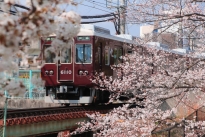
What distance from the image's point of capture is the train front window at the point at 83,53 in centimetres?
1170

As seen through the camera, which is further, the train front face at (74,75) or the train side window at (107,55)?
the train side window at (107,55)

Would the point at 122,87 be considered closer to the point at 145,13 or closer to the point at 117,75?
the point at 117,75

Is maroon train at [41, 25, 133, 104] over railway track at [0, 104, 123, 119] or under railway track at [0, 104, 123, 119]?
over

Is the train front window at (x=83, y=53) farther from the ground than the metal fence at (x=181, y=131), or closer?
farther from the ground

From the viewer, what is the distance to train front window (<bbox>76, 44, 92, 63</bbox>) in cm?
1170

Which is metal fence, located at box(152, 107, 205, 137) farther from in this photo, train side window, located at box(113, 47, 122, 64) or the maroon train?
train side window, located at box(113, 47, 122, 64)

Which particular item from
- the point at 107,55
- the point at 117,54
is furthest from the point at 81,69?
the point at 117,54

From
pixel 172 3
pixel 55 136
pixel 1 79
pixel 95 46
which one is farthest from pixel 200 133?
pixel 1 79

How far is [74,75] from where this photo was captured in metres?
11.9

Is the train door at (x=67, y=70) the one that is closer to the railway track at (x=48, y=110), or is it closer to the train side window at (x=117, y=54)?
the railway track at (x=48, y=110)

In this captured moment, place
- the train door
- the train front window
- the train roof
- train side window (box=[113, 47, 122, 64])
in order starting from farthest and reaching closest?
train side window (box=[113, 47, 122, 64])
the train door
the train front window
the train roof

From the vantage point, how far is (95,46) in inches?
458

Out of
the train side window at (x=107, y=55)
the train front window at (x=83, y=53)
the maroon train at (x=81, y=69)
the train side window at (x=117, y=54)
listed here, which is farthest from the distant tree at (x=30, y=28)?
the train side window at (x=117, y=54)

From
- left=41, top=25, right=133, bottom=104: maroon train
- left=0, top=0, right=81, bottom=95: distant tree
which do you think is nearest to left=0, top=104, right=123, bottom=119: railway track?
left=41, top=25, right=133, bottom=104: maroon train
